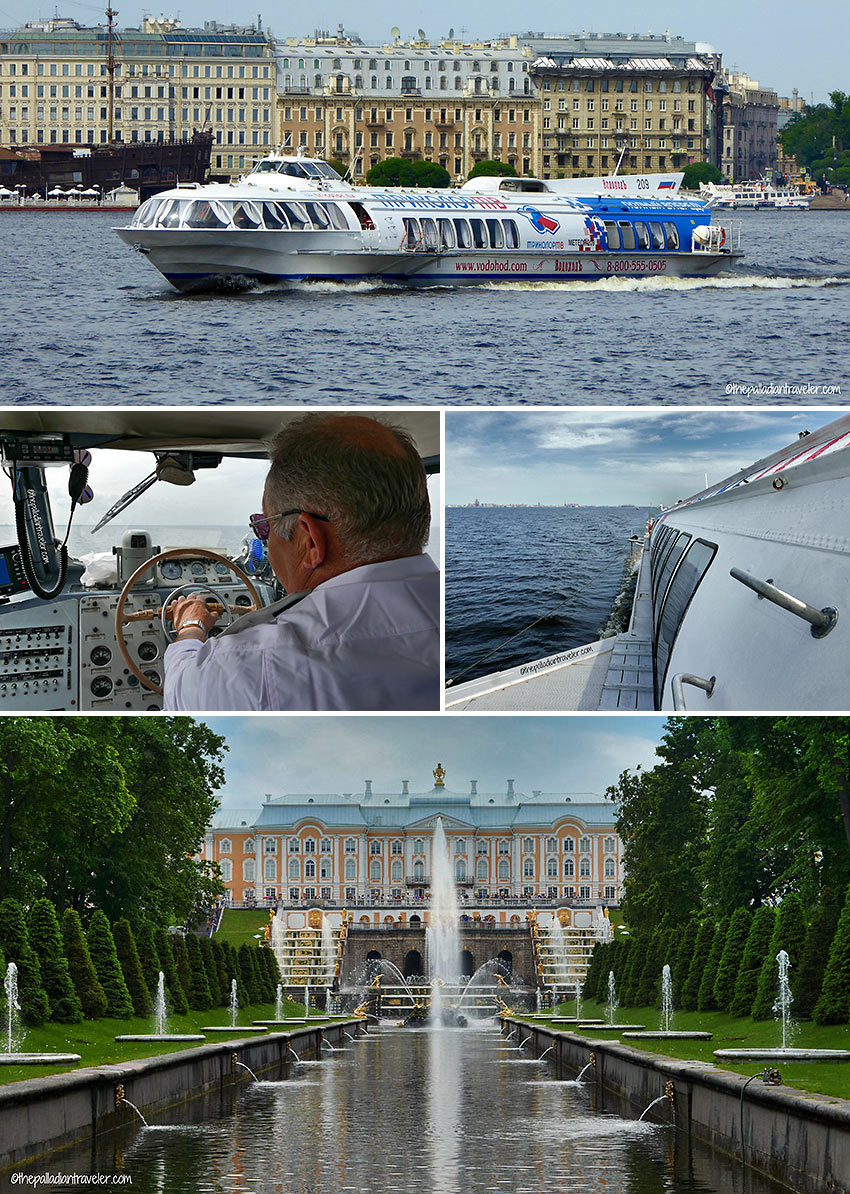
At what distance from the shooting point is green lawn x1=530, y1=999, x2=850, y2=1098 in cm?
1014

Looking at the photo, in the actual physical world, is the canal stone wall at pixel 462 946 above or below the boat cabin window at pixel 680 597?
below

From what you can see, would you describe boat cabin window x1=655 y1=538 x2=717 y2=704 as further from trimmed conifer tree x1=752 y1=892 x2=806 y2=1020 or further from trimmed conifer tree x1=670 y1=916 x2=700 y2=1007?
trimmed conifer tree x1=670 y1=916 x2=700 y2=1007

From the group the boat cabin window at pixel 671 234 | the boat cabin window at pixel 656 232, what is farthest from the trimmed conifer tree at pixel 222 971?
the boat cabin window at pixel 671 234

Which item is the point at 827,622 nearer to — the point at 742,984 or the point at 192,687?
the point at 192,687

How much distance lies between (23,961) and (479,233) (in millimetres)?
34748

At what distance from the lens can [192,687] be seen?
22.7ft

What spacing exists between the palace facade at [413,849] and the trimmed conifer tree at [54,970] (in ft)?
49.4

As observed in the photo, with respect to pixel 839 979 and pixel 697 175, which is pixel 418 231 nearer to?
pixel 839 979

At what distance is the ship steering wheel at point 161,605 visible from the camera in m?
7.59

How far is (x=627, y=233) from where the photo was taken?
4869 cm

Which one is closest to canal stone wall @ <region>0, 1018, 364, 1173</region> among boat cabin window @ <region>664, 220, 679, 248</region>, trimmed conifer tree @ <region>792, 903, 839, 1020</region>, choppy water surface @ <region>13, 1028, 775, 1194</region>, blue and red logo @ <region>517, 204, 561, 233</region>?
choppy water surface @ <region>13, 1028, 775, 1194</region>

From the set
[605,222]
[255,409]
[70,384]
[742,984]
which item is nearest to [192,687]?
[255,409]

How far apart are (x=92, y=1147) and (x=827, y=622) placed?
5.72 metres

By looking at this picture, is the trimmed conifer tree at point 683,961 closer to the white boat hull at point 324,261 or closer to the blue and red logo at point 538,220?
the white boat hull at point 324,261
